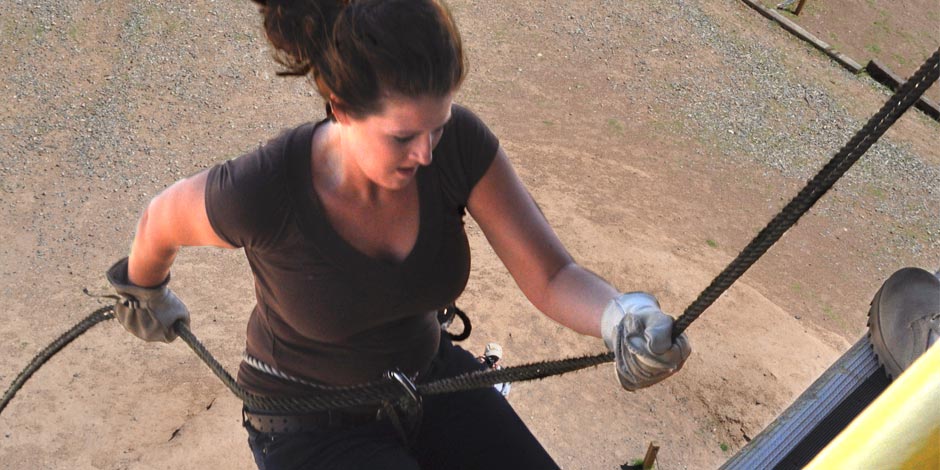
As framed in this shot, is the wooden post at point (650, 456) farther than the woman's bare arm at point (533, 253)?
Yes

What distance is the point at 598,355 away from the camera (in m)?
1.82

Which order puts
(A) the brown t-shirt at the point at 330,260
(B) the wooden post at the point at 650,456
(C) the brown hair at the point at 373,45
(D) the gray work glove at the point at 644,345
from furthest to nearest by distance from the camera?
(B) the wooden post at the point at 650,456
(A) the brown t-shirt at the point at 330,260
(D) the gray work glove at the point at 644,345
(C) the brown hair at the point at 373,45

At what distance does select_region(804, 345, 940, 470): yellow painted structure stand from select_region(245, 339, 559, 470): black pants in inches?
55.7

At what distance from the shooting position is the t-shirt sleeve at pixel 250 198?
5.78 feet

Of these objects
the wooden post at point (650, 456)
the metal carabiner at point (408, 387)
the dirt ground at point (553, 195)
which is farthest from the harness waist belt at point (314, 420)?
the wooden post at point (650, 456)

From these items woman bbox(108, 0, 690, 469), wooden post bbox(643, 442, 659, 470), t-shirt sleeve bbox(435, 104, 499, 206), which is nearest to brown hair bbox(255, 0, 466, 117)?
woman bbox(108, 0, 690, 469)

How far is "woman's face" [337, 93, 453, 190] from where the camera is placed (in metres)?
1.62

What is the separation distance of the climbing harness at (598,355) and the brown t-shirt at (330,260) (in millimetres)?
57

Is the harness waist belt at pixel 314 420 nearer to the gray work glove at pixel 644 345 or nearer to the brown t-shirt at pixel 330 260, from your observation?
the brown t-shirt at pixel 330 260

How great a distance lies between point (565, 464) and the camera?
12.1ft

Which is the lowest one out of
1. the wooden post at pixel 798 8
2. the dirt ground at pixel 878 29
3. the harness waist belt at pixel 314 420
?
the harness waist belt at pixel 314 420

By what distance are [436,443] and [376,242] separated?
509 millimetres

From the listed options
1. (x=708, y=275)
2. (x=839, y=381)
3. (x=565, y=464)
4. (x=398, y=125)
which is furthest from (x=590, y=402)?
(x=398, y=125)

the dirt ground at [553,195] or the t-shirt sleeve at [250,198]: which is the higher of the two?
the t-shirt sleeve at [250,198]
